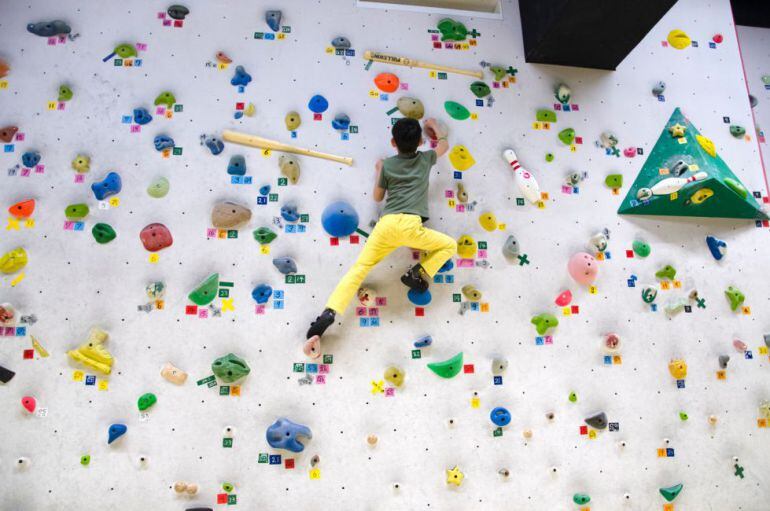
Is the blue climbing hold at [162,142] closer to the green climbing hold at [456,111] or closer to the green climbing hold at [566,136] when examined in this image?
the green climbing hold at [456,111]

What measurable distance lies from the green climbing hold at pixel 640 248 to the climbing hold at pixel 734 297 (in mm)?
550

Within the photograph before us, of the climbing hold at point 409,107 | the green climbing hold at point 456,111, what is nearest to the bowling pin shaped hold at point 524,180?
the green climbing hold at point 456,111

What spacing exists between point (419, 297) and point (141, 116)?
5.73ft

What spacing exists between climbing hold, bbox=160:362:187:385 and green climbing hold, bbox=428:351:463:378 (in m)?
1.21

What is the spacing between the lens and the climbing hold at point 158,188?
2516 mm

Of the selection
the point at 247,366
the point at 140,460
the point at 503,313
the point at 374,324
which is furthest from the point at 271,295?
the point at 503,313

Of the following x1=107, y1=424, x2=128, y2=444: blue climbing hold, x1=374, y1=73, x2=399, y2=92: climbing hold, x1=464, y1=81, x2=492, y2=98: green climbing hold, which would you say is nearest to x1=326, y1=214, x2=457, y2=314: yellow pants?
x1=374, y1=73, x2=399, y2=92: climbing hold

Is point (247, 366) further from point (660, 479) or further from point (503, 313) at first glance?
point (660, 479)

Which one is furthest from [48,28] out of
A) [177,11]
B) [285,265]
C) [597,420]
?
[597,420]

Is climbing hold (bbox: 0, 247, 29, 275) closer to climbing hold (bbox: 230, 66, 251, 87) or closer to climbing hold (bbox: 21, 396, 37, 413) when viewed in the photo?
climbing hold (bbox: 21, 396, 37, 413)

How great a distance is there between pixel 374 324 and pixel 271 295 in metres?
0.55

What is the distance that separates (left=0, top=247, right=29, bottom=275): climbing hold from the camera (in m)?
2.37

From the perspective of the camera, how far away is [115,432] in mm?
2266

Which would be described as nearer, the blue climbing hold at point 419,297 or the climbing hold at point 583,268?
the blue climbing hold at point 419,297
